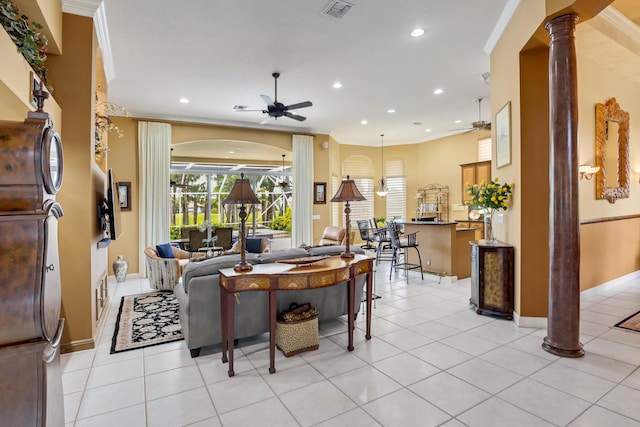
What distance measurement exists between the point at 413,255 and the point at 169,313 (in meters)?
4.55

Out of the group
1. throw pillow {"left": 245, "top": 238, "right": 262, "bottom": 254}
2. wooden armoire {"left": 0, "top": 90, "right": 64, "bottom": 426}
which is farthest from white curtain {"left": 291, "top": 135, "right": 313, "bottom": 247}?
wooden armoire {"left": 0, "top": 90, "right": 64, "bottom": 426}

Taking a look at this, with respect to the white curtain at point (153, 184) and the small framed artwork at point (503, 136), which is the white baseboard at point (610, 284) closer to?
the small framed artwork at point (503, 136)

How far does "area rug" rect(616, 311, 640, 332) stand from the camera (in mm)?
3605

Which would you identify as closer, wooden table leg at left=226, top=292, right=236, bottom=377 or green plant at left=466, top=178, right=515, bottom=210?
wooden table leg at left=226, top=292, right=236, bottom=377

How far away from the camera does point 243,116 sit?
7105mm

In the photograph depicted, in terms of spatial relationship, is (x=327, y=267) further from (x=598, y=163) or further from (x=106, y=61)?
(x=598, y=163)

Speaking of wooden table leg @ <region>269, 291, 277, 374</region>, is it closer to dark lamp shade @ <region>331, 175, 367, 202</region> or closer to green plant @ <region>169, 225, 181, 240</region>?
dark lamp shade @ <region>331, 175, 367, 202</region>

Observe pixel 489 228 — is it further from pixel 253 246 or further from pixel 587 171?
pixel 253 246

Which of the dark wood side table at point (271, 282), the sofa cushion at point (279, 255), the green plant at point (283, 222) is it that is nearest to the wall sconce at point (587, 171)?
the dark wood side table at point (271, 282)

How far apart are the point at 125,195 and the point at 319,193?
4348mm

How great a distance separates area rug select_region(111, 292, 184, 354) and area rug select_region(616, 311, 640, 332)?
4.89 m

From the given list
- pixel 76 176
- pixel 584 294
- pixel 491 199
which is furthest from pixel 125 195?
pixel 584 294

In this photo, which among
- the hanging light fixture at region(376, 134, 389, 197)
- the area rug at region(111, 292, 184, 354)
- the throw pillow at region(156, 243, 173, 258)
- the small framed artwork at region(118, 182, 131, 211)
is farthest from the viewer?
the hanging light fixture at region(376, 134, 389, 197)

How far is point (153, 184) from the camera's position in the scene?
670cm
